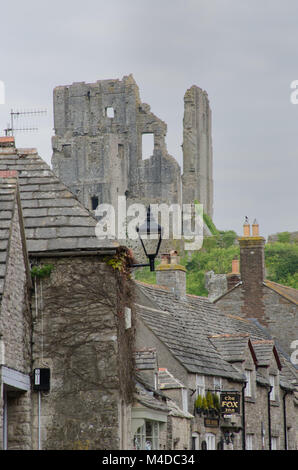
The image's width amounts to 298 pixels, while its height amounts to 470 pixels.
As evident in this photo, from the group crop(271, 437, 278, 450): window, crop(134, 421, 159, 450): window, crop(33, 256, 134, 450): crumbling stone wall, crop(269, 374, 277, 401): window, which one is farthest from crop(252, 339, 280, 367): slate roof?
crop(33, 256, 134, 450): crumbling stone wall

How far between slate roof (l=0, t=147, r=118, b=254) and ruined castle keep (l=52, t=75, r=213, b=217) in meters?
88.8

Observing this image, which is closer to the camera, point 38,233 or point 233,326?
point 38,233

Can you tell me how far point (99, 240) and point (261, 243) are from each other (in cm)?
2561

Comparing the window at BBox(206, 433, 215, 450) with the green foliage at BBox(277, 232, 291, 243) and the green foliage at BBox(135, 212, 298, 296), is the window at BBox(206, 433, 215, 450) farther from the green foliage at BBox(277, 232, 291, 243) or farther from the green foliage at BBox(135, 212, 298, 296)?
the green foliage at BBox(277, 232, 291, 243)

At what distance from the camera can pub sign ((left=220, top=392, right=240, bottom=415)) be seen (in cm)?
2973

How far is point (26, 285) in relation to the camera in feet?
58.8

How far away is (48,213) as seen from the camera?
62.3 feet

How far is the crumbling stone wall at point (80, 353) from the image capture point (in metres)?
17.9

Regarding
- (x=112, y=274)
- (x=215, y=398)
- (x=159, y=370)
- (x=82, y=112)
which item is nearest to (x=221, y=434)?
(x=215, y=398)

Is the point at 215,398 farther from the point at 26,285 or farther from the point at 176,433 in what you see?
the point at 26,285

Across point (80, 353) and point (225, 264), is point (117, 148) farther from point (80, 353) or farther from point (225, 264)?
point (80, 353)

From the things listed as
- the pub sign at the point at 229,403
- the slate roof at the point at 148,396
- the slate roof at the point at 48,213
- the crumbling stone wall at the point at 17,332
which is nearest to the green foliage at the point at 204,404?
the pub sign at the point at 229,403
